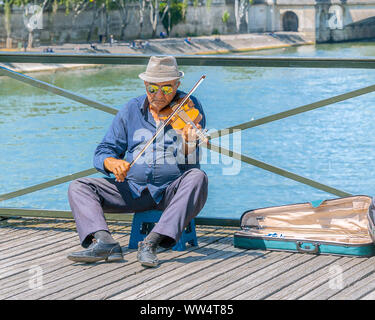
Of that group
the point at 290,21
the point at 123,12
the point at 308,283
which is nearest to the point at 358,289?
the point at 308,283

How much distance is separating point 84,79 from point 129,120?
1399 inches

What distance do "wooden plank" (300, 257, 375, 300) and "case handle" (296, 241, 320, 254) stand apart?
0.20 m

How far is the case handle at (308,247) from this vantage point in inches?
126

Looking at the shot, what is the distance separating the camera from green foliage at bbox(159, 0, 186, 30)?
2131 inches

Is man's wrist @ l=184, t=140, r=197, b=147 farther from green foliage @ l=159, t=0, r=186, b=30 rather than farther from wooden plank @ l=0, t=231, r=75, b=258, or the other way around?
green foliage @ l=159, t=0, r=186, b=30

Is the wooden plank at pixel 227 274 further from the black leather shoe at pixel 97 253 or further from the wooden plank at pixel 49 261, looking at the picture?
the wooden plank at pixel 49 261

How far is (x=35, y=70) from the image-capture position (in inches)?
1480

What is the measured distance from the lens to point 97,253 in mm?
3066

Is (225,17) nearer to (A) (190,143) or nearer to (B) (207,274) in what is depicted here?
(A) (190,143)

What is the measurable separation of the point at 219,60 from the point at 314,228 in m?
0.94

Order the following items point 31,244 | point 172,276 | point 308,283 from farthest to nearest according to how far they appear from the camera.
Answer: point 31,244
point 172,276
point 308,283

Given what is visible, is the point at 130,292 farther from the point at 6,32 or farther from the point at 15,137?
the point at 6,32

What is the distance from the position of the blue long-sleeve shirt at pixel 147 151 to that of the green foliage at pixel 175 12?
51.5m

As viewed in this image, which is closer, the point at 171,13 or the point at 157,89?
the point at 157,89
